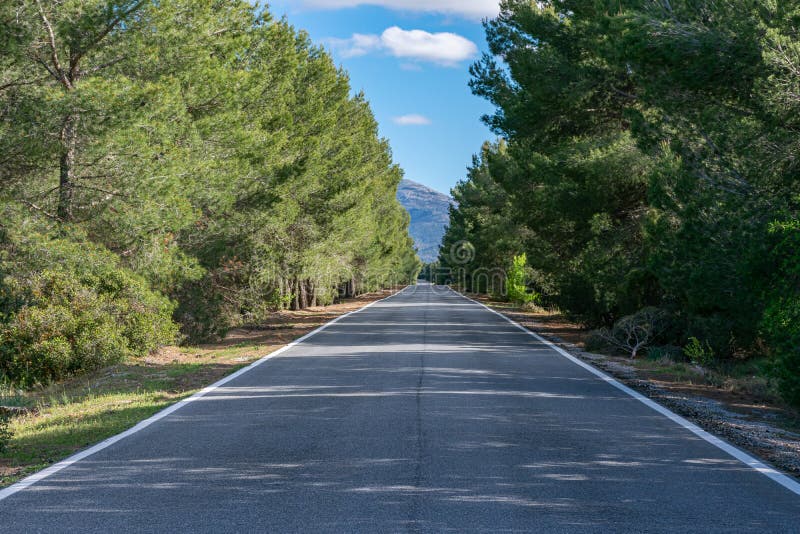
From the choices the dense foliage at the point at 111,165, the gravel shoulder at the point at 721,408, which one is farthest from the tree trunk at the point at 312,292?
the gravel shoulder at the point at 721,408

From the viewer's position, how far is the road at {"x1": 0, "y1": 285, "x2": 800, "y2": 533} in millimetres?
4918

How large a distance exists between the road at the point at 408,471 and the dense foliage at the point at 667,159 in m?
3.13

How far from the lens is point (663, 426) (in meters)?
8.23

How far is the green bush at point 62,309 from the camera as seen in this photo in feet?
46.4

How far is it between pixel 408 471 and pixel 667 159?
1134 centimetres

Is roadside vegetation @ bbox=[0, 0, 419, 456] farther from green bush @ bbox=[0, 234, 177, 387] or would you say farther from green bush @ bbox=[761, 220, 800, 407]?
green bush @ bbox=[761, 220, 800, 407]

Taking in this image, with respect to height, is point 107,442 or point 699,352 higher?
point 699,352

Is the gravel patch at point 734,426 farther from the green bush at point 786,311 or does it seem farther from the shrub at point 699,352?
the shrub at point 699,352

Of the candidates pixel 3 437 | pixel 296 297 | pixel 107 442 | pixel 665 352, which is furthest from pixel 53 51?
pixel 296 297

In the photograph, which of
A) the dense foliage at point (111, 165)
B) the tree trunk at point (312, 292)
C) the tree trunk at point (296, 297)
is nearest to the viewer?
the dense foliage at point (111, 165)

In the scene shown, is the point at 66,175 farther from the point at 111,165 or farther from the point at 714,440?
the point at 714,440

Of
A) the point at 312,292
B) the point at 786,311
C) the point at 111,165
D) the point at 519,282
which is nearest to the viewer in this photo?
the point at 786,311

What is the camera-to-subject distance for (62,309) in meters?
14.6

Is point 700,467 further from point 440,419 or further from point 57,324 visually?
point 57,324
